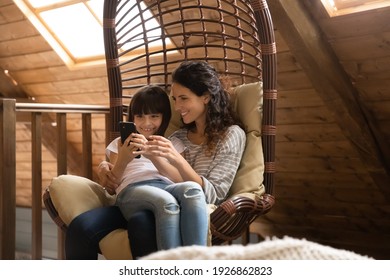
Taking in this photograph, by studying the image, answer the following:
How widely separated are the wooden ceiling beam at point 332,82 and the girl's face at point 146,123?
2.38 feet

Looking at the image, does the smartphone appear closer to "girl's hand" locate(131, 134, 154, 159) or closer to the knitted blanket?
"girl's hand" locate(131, 134, 154, 159)

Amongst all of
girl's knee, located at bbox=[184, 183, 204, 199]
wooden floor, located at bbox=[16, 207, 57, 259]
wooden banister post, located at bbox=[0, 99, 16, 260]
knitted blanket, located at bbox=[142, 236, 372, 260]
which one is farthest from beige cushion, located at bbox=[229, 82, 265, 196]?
wooden floor, located at bbox=[16, 207, 57, 259]

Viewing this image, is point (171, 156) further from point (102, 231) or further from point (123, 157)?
point (102, 231)

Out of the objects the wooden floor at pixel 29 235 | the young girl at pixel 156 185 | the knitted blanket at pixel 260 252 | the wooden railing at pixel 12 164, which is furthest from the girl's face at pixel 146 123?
the wooden floor at pixel 29 235

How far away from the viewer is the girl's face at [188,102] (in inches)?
64.3

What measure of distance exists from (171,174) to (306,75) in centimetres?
99

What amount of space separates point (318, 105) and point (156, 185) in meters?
1.16

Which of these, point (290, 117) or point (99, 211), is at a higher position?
point (290, 117)

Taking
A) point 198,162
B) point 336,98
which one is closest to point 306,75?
point 336,98

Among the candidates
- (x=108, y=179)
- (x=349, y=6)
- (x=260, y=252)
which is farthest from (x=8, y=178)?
(x=260, y=252)

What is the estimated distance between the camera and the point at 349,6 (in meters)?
2.09

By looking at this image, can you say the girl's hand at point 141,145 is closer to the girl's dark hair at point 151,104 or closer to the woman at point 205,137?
the woman at point 205,137
